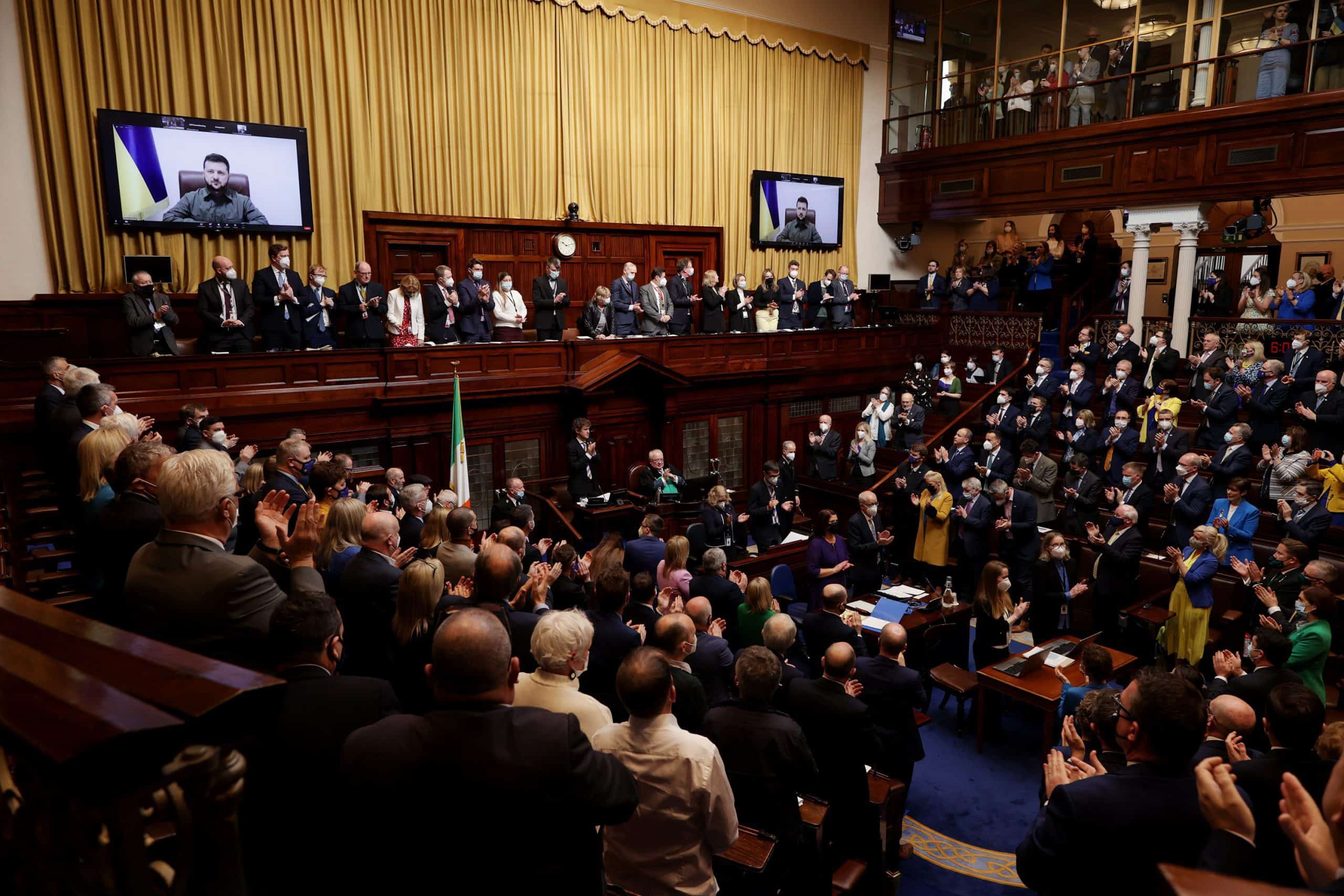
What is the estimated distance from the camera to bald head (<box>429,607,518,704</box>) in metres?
1.97

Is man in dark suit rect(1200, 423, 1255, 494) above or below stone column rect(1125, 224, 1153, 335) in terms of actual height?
below

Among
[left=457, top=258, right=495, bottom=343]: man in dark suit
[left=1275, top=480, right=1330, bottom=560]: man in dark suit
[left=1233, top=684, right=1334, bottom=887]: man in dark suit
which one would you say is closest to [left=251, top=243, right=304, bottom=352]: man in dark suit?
[left=457, top=258, right=495, bottom=343]: man in dark suit

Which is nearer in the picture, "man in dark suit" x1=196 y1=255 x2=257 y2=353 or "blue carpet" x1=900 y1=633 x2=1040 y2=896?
"blue carpet" x1=900 y1=633 x2=1040 y2=896

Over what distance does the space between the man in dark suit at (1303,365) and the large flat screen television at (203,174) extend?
39.1 feet

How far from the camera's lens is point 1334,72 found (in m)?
11.1

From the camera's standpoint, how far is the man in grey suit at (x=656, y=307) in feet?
39.1

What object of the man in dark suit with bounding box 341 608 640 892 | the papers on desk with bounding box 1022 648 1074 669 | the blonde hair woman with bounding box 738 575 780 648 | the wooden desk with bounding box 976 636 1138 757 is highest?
the man in dark suit with bounding box 341 608 640 892

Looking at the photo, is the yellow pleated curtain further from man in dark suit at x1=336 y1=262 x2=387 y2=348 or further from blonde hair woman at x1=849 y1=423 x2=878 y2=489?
blonde hair woman at x1=849 y1=423 x2=878 y2=489

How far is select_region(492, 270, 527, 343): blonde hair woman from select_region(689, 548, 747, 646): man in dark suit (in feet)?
19.4

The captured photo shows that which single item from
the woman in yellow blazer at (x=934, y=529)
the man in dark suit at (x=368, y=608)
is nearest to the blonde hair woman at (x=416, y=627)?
the man in dark suit at (x=368, y=608)

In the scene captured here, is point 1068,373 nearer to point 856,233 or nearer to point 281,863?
point 856,233

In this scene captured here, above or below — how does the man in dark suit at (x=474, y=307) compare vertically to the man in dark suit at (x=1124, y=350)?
above

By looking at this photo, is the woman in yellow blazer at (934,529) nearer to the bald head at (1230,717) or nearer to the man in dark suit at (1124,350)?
the man in dark suit at (1124,350)

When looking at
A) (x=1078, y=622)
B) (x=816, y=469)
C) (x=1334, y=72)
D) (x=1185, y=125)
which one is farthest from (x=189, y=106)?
(x=1334, y=72)
